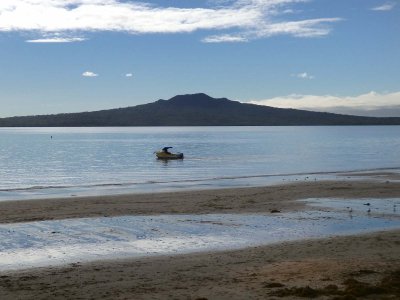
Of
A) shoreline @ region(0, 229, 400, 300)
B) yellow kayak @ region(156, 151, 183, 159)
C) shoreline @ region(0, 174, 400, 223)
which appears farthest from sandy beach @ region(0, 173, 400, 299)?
yellow kayak @ region(156, 151, 183, 159)

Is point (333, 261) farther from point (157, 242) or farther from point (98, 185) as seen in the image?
point (98, 185)

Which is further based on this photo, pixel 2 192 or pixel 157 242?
pixel 2 192

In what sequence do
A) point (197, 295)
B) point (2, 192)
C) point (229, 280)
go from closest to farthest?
point (197, 295) < point (229, 280) < point (2, 192)

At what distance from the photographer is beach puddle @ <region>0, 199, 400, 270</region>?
14734mm

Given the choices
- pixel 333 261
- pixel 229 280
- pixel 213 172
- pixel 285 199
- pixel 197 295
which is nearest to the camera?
pixel 197 295

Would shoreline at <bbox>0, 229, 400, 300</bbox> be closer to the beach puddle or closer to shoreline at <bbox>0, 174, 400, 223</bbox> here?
the beach puddle

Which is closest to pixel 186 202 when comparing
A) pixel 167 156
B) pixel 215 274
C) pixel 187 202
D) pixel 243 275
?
pixel 187 202

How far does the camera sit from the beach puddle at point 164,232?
14.7 meters

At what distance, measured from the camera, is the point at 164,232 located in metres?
17.9

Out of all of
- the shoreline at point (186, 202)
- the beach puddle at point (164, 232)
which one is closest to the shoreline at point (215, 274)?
the beach puddle at point (164, 232)

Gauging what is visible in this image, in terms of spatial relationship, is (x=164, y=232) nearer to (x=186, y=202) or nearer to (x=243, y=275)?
(x=243, y=275)

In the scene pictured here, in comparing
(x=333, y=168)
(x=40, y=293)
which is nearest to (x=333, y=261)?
(x=40, y=293)

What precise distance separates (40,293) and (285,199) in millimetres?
18440

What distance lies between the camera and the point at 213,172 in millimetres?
51938
